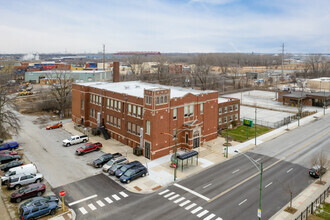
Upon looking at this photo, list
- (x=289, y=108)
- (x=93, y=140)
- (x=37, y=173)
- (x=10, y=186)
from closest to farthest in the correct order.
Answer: (x=10, y=186)
(x=37, y=173)
(x=93, y=140)
(x=289, y=108)

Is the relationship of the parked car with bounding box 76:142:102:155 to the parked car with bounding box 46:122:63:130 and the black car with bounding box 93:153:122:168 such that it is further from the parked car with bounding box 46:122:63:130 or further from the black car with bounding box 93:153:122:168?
the parked car with bounding box 46:122:63:130

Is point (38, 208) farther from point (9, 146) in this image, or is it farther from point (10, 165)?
point (9, 146)

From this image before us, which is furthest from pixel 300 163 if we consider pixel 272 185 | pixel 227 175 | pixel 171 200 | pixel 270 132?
pixel 171 200

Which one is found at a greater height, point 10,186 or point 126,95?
point 126,95

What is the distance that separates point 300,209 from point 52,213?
84.6ft

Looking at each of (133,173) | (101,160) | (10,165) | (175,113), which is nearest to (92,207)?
(133,173)

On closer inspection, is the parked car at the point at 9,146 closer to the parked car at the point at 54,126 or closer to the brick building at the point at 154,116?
the parked car at the point at 54,126

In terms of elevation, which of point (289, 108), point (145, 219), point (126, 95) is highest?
point (126, 95)

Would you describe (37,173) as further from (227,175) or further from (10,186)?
(227,175)

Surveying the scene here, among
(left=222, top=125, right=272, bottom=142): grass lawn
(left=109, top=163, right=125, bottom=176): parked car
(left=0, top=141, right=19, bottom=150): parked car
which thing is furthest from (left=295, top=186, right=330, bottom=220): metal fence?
(left=0, top=141, right=19, bottom=150): parked car

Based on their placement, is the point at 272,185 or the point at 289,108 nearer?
the point at 272,185

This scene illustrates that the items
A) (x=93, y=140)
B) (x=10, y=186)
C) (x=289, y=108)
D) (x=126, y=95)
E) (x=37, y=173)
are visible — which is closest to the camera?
(x=10, y=186)

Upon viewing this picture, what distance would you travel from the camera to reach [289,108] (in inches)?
3142

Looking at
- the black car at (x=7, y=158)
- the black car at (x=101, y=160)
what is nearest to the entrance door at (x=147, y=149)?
the black car at (x=101, y=160)
